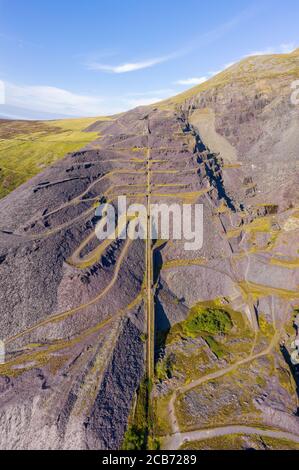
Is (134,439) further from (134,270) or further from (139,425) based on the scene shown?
(134,270)

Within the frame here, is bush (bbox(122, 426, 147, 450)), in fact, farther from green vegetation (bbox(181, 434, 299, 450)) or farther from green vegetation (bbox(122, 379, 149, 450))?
green vegetation (bbox(181, 434, 299, 450))

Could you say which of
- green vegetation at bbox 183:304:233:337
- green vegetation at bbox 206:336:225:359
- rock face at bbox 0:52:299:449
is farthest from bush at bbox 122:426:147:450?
green vegetation at bbox 183:304:233:337

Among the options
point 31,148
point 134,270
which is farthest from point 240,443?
point 31,148

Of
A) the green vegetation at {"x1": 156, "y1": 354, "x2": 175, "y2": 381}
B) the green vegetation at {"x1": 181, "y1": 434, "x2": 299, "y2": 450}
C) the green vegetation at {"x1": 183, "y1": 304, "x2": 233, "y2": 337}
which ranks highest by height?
the green vegetation at {"x1": 183, "y1": 304, "x2": 233, "y2": 337}

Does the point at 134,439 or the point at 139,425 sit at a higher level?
the point at 134,439
